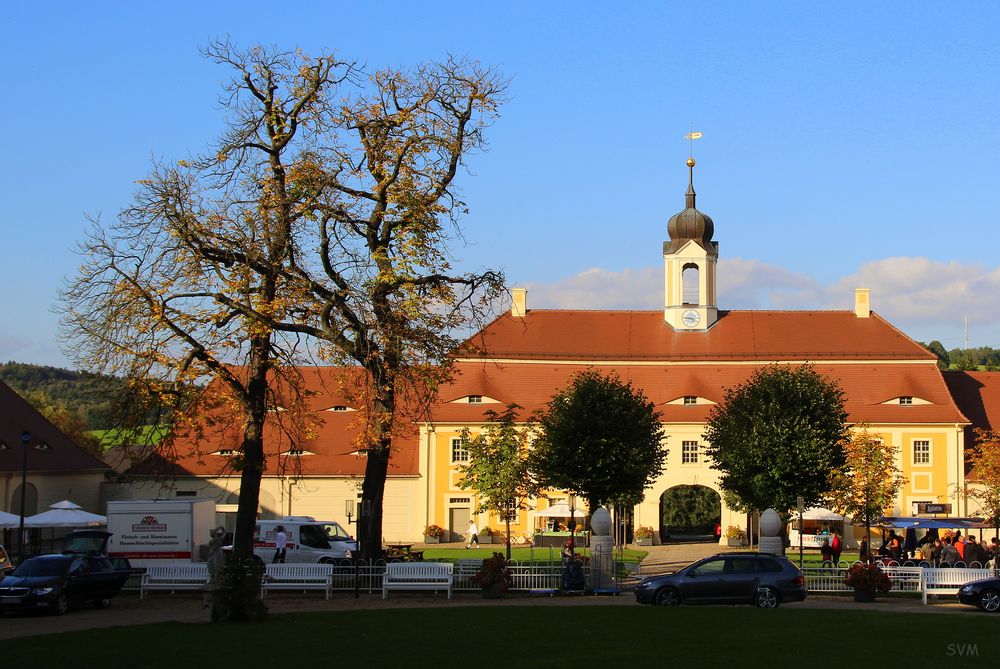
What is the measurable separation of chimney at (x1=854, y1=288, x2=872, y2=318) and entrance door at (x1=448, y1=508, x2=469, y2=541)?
2662cm

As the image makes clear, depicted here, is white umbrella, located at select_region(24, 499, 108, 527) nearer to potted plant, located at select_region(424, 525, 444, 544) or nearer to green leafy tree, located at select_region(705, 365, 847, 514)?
potted plant, located at select_region(424, 525, 444, 544)

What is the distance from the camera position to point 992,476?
51156mm

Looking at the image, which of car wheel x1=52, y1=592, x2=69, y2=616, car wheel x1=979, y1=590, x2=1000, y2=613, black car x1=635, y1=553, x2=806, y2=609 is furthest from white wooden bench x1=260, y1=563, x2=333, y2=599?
car wheel x1=979, y1=590, x2=1000, y2=613

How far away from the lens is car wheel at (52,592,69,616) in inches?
1080

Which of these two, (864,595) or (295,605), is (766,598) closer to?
(864,595)

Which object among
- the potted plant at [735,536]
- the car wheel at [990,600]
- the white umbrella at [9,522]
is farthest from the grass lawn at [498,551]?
the car wheel at [990,600]

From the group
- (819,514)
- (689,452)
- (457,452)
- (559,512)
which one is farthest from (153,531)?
(689,452)

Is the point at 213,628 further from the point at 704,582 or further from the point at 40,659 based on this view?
the point at 704,582

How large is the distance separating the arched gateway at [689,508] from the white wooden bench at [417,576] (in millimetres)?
37253

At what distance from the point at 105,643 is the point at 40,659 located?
2000 mm

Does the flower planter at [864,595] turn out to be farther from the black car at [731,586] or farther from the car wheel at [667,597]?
the car wheel at [667,597]

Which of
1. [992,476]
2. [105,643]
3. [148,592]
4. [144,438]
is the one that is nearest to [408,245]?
[144,438]

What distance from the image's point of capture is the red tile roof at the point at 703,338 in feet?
230

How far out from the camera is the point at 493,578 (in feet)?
99.7
